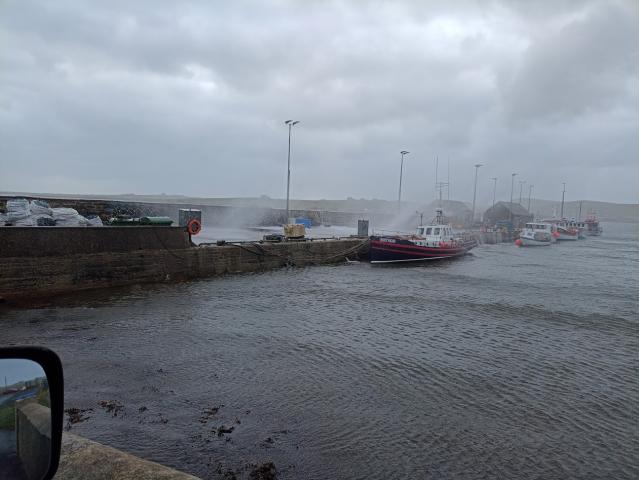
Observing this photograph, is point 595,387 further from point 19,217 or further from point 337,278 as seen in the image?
point 19,217

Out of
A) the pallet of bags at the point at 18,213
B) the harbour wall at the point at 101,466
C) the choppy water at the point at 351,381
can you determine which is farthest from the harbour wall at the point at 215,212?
the harbour wall at the point at 101,466

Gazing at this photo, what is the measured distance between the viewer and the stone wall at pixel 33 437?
197 cm

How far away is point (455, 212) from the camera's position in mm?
84688

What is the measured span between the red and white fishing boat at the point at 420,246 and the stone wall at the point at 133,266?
5.69 m

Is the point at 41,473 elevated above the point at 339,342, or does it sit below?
above

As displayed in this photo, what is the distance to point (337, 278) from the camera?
24109 millimetres

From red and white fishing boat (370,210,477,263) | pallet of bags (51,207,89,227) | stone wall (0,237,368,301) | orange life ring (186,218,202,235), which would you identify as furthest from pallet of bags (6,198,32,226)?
red and white fishing boat (370,210,477,263)

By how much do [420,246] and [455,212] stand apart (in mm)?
55044

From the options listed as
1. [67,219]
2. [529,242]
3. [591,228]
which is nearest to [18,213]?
[67,219]

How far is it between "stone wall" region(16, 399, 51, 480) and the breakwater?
49.0ft

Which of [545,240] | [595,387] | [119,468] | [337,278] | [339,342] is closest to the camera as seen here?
[119,468]

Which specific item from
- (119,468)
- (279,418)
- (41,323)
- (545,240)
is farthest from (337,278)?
(545,240)

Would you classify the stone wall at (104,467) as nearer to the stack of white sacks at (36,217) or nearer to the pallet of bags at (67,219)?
the stack of white sacks at (36,217)

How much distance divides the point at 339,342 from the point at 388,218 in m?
69.1
